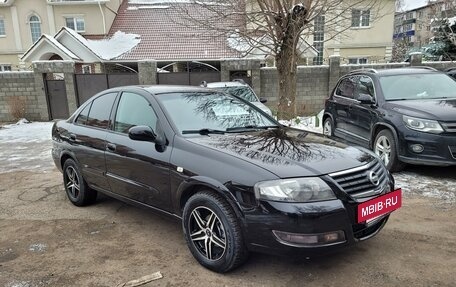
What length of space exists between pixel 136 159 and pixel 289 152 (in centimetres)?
162

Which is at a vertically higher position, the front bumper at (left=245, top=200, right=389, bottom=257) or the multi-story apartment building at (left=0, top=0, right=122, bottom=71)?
the multi-story apartment building at (left=0, top=0, right=122, bottom=71)

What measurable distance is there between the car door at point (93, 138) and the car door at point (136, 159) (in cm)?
17

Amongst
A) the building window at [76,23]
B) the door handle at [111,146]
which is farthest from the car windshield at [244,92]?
the building window at [76,23]

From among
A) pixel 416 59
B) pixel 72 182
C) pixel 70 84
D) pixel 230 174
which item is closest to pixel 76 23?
pixel 70 84

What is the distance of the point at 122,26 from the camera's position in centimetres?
2678

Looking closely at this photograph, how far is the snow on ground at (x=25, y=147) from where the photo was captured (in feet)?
26.1

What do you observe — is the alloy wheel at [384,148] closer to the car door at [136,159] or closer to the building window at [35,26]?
the car door at [136,159]

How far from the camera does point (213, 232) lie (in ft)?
10.5

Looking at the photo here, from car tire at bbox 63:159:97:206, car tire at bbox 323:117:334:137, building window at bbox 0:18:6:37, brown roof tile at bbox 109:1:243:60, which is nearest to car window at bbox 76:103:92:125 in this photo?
car tire at bbox 63:159:97:206

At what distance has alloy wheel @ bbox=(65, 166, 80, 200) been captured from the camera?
5.12m

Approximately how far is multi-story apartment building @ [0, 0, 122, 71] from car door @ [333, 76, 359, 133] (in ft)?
72.6

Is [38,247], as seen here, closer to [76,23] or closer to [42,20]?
[76,23]

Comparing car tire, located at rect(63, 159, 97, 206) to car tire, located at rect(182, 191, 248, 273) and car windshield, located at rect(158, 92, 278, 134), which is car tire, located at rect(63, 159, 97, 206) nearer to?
car windshield, located at rect(158, 92, 278, 134)

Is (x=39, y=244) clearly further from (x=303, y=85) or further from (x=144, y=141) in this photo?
(x=303, y=85)
